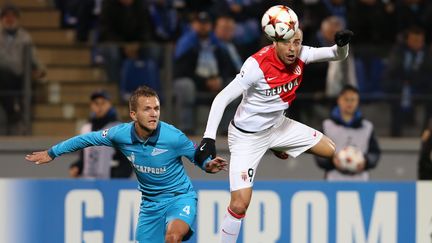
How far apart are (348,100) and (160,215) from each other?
13.6 feet

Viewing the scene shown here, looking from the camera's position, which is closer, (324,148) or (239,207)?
(239,207)

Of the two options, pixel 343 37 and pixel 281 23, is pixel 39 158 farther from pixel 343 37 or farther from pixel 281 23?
pixel 343 37

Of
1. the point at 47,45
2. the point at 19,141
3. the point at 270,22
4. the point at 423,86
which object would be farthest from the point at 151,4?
the point at 270,22

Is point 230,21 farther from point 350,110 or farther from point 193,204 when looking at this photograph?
point 193,204

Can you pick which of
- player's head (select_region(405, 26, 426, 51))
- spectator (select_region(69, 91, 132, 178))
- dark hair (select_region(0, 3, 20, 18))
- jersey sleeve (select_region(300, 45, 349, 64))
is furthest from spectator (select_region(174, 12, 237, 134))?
jersey sleeve (select_region(300, 45, 349, 64))

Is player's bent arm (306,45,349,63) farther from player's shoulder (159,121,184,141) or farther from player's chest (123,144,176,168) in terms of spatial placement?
player's chest (123,144,176,168)

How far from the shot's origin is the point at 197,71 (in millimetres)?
15938

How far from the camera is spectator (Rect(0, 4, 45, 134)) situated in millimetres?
15773

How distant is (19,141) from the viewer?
16156mm

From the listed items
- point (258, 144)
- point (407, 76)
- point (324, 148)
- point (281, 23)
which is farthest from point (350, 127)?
point (281, 23)

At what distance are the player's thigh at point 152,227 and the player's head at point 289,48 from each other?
1715 mm

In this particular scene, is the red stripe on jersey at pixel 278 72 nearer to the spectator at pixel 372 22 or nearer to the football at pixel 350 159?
Result: the football at pixel 350 159

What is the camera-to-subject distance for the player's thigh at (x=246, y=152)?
11891mm

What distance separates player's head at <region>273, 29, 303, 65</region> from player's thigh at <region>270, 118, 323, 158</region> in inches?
31.2
